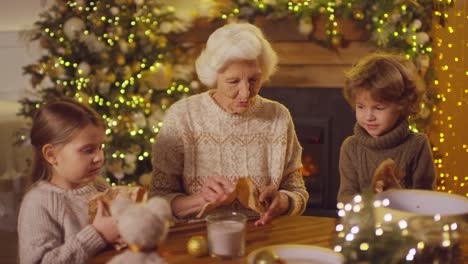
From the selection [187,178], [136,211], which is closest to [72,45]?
[187,178]

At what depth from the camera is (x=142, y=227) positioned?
2.79ft

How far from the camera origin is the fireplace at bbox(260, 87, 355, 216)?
350 cm

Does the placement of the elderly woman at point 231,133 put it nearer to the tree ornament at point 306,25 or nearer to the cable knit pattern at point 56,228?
the cable knit pattern at point 56,228

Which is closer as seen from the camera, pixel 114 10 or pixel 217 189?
pixel 217 189

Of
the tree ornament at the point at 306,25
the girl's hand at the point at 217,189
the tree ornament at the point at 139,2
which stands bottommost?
the girl's hand at the point at 217,189

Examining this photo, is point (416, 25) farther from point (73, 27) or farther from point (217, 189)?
point (217, 189)

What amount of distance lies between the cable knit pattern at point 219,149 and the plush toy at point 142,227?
3.19 feet

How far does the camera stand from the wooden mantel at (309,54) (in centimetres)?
344

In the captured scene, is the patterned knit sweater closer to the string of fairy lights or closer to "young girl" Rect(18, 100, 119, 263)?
"young girl" Rect(18, 100, 119, 263)

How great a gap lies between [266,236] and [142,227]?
1.92ft

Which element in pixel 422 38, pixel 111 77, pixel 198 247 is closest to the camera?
pixel 198 247

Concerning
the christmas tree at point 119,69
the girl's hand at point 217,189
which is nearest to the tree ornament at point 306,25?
the christmas tree at point 119,69

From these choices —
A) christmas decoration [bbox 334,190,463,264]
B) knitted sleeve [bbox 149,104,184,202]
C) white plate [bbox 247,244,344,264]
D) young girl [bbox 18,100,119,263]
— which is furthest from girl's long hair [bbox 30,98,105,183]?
christmas decoration [bbox 334,190,463,264]

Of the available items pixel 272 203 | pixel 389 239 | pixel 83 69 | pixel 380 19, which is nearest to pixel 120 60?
pixel 83 69
